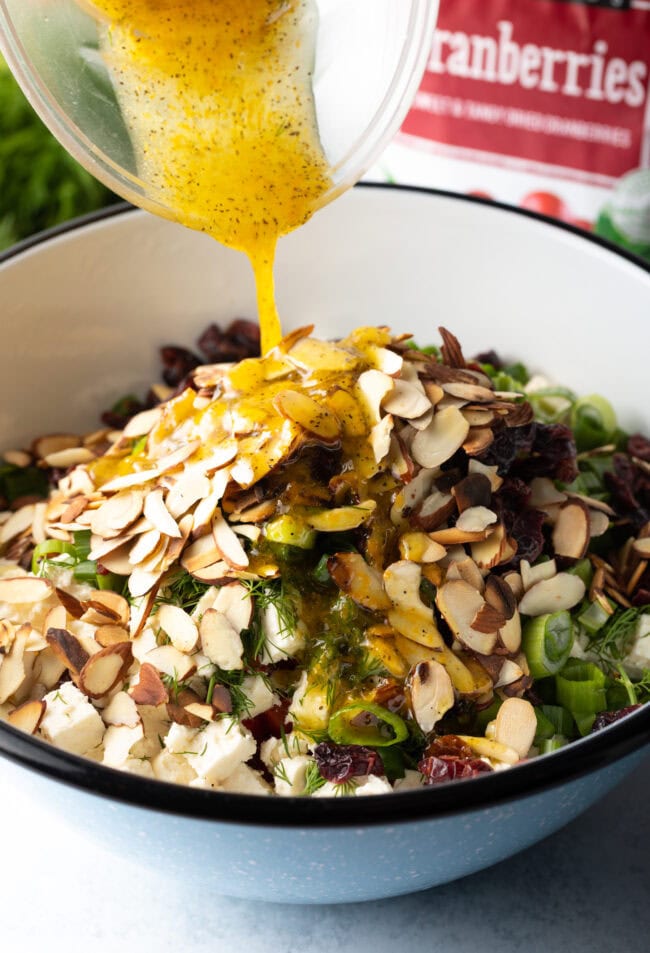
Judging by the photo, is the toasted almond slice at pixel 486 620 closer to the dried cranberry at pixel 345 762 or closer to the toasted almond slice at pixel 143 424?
the dried cranberry at pixel 345 762

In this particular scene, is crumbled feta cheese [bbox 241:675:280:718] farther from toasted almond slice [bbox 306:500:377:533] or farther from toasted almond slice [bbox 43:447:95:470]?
toasted almond slice [bbox 43:447:95:470]

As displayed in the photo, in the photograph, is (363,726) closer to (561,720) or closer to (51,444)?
(561,720)

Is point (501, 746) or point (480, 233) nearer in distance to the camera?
point (501, 746)

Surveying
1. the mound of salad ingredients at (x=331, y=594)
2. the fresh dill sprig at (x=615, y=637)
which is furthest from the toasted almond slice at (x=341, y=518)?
the fresh dill sprig at (x=615, y=637)

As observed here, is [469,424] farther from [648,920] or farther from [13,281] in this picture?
[13,281]

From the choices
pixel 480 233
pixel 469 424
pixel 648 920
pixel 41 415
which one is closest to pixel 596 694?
pixel 648 920
